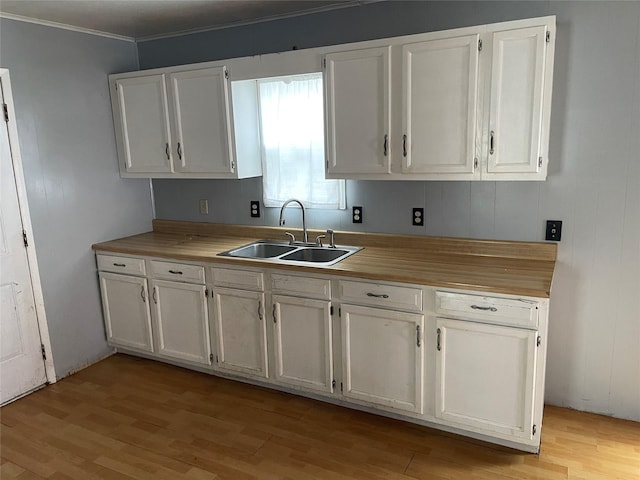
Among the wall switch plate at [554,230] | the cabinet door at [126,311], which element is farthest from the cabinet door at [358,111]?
the cabinet door at [126,311]

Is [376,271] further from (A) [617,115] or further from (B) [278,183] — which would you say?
(A) [617,115]

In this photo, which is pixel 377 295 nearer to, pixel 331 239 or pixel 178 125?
pixel 331 239

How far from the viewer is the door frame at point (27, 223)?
2.94 meters

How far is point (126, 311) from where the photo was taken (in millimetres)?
3473

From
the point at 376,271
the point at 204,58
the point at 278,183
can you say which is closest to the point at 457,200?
the point at 376,271

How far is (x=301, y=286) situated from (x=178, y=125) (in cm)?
145

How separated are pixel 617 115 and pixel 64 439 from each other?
339cm

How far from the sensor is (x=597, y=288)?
2.62 m

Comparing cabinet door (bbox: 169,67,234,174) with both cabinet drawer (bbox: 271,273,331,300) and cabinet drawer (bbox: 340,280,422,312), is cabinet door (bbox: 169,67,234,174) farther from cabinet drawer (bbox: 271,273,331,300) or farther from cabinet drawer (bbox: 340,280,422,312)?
cabinet drawer (bbox: 340,280,422,312)

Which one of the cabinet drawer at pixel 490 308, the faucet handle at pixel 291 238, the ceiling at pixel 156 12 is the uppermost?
the ceiling at pixel 156 12

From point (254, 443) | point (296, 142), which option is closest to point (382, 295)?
point (254, 443)

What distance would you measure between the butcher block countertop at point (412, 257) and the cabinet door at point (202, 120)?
54 centimetres

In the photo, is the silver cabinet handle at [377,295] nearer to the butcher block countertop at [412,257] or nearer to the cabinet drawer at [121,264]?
the butcher block countertop at [412,257]

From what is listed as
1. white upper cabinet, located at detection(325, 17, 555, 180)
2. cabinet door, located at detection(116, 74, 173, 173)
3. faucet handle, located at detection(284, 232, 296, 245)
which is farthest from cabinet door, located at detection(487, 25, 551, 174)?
cabinet door, located at detection(116, 74, 173, 173)
